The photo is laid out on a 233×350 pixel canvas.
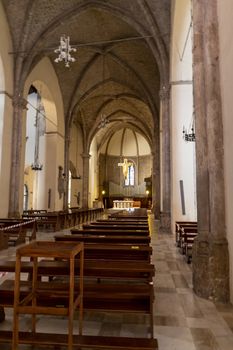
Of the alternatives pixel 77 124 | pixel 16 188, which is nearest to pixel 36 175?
pixel 16 188

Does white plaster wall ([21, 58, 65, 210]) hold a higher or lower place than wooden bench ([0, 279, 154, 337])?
higher

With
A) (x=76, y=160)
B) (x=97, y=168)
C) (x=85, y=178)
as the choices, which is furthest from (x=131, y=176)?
(x=76, y=160)

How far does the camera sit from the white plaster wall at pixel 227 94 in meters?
4.05

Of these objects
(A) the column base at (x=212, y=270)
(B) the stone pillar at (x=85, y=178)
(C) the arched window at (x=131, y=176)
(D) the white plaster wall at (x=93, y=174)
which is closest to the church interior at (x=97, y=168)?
(A) the column base at (x=212, y=270)

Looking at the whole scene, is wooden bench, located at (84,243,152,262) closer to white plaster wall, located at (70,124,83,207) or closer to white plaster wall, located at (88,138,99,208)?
white plaster wall, located at (70,124,83,207)

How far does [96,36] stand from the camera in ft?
52.3

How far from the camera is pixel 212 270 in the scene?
422 centimetres

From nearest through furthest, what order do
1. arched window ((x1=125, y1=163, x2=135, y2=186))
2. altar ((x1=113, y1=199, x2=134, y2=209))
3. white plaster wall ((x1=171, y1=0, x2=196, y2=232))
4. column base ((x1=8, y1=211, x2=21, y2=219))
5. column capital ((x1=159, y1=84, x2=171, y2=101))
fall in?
white plaster wall ((x1=171, y1=0, x2=196, y2=232)), column capital ((x1=159, y1=84, x2=171, y2=101)), column base ((x1=8, y1=211, x2=21, y2=219)), altar ((x1=113, y1=199, x2=134, y2=209)), arched window ((x1=125, y1=163, x2=135, y2=186))

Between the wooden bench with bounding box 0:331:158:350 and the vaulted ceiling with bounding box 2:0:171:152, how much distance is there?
38.0ft

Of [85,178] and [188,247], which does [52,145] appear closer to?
[85,178]

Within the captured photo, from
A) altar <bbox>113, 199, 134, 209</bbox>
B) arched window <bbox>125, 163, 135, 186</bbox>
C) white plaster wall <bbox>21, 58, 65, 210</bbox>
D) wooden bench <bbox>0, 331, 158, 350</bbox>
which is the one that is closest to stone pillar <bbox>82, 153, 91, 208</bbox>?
altar <bbox>113, 199, 134, 209</bbox>

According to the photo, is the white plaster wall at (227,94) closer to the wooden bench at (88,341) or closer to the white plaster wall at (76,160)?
the wooden bench at (88,341)

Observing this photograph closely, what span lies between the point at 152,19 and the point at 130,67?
6222mm

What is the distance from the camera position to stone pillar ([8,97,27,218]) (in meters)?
13.2
